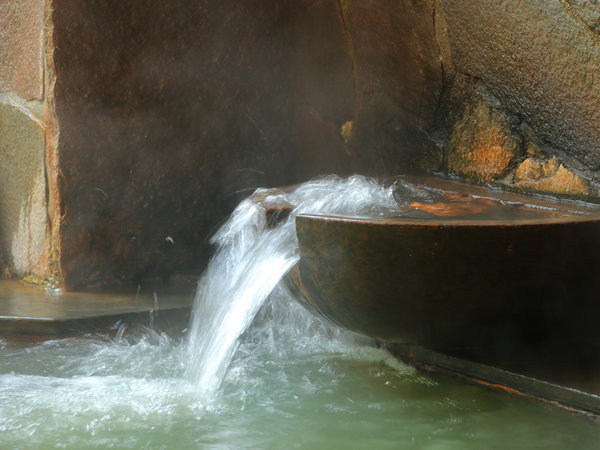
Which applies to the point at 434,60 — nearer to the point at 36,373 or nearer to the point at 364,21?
the point at 364,21

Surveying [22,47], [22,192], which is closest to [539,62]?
[22,47]

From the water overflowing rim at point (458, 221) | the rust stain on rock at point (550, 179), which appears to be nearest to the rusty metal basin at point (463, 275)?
the water overflowing rim at point (458, 221)

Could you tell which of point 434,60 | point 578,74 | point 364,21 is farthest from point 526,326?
point 364,21

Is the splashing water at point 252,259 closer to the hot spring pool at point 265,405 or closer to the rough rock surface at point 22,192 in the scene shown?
the hot spring pool at point 265,405

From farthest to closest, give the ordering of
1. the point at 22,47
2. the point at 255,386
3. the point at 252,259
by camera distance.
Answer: the point at 22,47 < the point at 252,259 < the point at 255,386

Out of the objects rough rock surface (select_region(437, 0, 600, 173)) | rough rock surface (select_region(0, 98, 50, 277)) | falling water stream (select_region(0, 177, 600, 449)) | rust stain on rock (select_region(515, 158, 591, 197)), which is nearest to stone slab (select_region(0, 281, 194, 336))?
falling water stream (select_region(0, 177, 600, 449))

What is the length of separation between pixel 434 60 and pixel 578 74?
2.87 feet

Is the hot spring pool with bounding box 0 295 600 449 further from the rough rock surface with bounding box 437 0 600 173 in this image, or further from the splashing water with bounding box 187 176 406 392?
the rough rock surface with bounding box 437 0 600 173

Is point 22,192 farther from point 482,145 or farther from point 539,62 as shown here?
point 539,62

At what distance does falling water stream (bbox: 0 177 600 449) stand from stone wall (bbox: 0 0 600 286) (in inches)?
22.4

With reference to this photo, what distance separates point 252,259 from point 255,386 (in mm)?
465

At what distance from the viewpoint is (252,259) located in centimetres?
241

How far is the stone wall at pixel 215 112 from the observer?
2.84m

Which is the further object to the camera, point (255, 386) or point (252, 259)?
point (252, 259)
